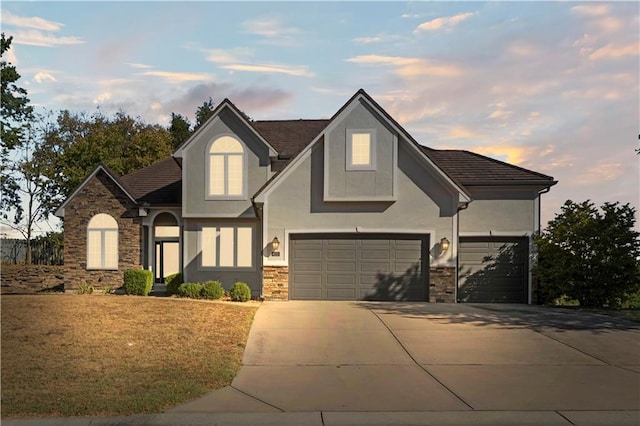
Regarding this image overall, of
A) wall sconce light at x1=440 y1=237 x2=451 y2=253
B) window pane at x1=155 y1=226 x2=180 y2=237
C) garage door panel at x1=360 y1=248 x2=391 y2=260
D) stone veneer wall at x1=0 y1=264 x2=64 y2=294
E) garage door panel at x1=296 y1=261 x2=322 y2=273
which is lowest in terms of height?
stone veneer wall at x1=0 y1=264 x2=64 y2=294

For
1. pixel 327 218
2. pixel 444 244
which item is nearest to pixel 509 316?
pixel 444 244

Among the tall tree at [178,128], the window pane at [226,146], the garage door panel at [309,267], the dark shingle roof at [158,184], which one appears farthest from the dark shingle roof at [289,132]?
the tall tree at [178,128]

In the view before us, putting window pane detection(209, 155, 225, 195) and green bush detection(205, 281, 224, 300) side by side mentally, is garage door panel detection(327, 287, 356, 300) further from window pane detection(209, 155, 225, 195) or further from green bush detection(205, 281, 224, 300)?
window pane detection(209, 155, 225, 195)

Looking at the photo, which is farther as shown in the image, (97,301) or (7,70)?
(7,70)

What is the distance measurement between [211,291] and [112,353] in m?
8.97

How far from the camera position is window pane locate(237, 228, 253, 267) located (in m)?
21.0

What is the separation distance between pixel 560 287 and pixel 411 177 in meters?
6.00

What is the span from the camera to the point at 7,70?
2828cm

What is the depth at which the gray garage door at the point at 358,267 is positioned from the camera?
1817 cm

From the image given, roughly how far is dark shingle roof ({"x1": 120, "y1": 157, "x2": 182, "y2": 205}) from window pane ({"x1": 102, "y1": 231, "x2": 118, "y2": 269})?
1.80m

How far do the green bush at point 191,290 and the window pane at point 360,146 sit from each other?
22.9 ft

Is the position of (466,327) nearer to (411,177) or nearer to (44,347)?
(411,177)

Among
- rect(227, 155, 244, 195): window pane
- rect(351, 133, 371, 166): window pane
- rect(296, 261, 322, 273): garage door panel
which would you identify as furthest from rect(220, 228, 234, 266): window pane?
rect(351, 133, 371, 166): window pane

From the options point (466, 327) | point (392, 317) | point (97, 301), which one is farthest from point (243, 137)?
point (466, 327)
